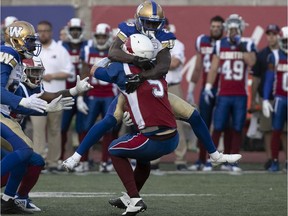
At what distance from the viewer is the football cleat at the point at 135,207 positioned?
22.6 ft

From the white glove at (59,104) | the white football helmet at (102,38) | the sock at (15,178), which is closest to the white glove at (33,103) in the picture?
the white glove at (59,104)

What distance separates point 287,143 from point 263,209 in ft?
14.3

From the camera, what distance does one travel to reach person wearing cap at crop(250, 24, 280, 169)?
38.4ft


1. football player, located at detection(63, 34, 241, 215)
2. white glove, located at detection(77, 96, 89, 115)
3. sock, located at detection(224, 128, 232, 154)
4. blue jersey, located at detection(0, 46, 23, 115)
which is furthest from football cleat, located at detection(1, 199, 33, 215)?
sock, located at detection(224, 128, 232, 154)

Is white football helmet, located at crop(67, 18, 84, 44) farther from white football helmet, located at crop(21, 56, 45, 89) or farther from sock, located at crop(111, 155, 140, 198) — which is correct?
Answer: sock, located at crop(111, 155, 140, 198)

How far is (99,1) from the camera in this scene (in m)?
13.8

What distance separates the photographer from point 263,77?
470 inches

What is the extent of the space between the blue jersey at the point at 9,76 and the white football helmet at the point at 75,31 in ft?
15.8

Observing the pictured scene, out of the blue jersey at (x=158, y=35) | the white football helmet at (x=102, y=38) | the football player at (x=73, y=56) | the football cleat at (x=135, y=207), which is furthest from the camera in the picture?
the football player at (x=73, y=56)

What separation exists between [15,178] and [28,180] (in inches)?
8.0

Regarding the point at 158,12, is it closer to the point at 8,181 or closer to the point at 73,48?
the point at 8,181

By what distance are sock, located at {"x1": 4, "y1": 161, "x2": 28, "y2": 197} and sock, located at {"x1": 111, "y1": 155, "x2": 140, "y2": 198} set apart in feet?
2.17

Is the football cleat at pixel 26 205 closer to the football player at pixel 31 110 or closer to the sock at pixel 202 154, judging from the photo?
the football player at pixel 31 110

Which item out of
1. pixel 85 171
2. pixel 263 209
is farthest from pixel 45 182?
pixel 263 209
